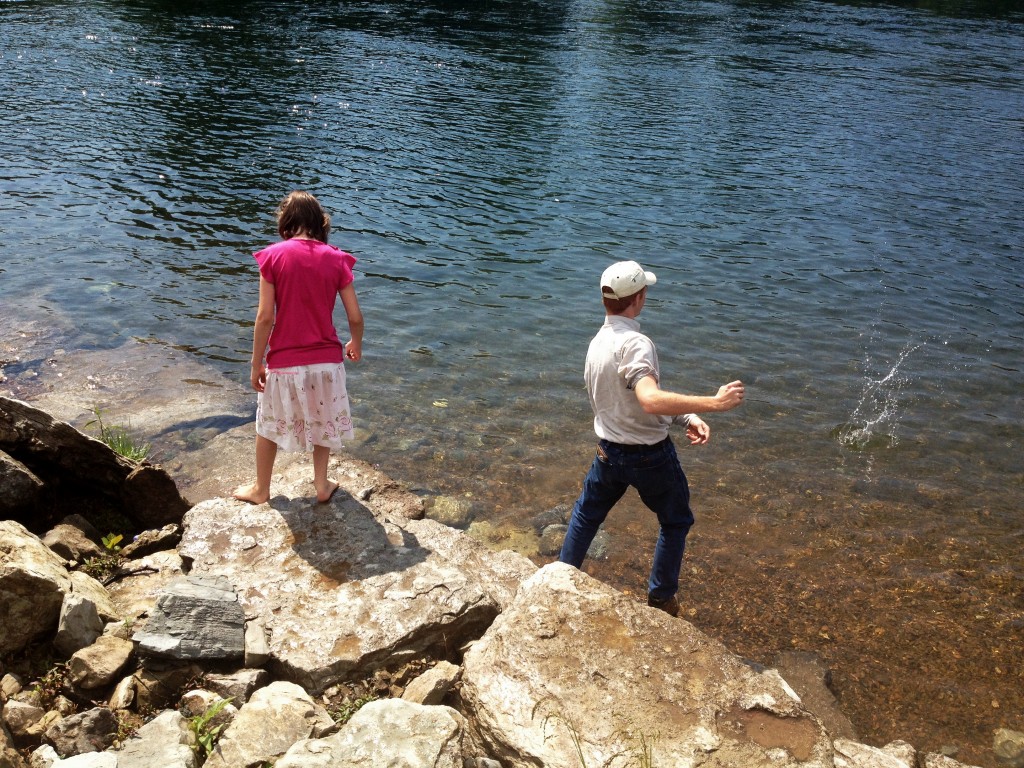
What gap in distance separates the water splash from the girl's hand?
6.05m

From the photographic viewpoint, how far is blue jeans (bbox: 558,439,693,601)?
18.0ft

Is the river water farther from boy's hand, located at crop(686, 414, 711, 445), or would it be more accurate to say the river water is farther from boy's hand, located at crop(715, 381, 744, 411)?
boy's hand, located at crop(715, 381, 744, 411)

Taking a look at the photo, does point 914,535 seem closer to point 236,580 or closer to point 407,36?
point 236,580

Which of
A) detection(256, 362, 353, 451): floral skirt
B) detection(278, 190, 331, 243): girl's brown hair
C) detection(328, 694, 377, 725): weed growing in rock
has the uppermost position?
detection(278, 190, 331, 243): girl's brown hair

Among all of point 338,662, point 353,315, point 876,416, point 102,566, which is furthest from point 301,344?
point 876,416

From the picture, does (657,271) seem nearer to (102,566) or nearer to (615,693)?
(102,566)

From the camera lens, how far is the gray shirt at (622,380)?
5176 millimetres

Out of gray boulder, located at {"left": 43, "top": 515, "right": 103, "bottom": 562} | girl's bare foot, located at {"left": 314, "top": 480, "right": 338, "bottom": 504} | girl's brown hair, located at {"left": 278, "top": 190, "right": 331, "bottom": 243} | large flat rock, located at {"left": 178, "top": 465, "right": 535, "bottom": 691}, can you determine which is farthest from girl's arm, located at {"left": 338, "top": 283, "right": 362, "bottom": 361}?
gray boulder, located at {"left": 43, "top": 515, "right": 103, "bottom": 562}

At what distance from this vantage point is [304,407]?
6.28 m

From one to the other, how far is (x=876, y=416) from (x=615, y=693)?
657 cm

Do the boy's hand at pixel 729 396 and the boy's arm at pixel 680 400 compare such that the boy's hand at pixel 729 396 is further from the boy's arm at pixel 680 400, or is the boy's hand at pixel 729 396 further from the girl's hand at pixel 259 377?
the girl's hand at pixel 259 377

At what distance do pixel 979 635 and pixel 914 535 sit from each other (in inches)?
52.1

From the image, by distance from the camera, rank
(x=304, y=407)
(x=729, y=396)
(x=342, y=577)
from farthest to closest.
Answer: (x=304, y=407)
(x=342, y=577)
(x=729, y=396)

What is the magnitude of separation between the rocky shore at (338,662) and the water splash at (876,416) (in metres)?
3.82
